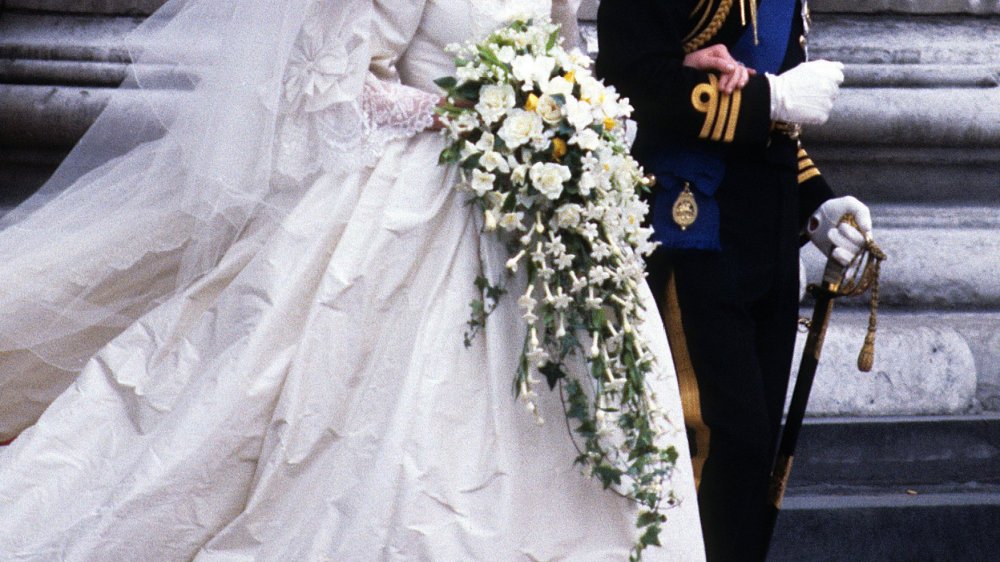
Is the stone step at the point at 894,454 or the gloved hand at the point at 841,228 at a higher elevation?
the gloved hand at the point at 841,228

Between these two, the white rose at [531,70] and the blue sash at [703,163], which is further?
the blue sash at [703,163]

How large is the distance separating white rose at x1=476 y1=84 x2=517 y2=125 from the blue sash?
53 centimetres

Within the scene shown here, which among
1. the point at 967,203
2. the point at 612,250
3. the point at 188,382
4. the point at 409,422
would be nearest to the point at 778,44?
the point at 612,250

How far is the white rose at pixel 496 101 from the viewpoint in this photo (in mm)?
3158

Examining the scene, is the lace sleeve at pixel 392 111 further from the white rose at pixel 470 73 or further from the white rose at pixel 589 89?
the white rose at pixel 589 89

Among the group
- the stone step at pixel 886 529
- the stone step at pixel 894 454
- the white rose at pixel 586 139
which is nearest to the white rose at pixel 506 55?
the white rose at pixel 586 139

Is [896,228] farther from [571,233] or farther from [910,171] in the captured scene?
[571,233]

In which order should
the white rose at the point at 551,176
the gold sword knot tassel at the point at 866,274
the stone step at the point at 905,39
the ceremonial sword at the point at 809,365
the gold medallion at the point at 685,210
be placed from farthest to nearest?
1. the stone step at the point at 905,39
2. the ceremonial sword at the point at 809,365
3. the gold sword knot tassel at the point at 866,274
4. the gold medallion at the point at 685,210
5. the white rose at the point at 551,176

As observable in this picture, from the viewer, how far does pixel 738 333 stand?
344 centimetres

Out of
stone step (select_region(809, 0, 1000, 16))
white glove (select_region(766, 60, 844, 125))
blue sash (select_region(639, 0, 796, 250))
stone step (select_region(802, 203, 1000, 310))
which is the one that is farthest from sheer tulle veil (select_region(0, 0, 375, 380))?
stone step (select_region(809, 0, 1000, 16))

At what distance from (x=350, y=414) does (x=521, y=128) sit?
28.2 inches

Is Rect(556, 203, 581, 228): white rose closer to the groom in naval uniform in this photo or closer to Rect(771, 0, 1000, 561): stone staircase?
the groom in naval uniform

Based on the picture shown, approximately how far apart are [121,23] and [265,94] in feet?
6.47

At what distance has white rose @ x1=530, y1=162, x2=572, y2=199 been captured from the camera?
3.12 m
